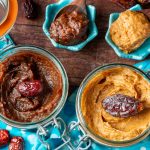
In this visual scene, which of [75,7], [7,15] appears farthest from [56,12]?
[7,15]

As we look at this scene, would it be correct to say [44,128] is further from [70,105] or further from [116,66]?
[116,66]

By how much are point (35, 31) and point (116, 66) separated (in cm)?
37

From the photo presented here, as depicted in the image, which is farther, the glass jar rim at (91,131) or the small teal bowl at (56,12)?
the small teal bowl at (56,12)

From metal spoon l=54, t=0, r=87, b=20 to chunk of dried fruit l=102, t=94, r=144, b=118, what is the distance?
36cm

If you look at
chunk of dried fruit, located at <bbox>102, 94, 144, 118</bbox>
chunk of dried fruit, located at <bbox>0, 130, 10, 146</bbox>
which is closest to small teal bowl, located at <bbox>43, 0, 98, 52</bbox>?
chunk of dried fruit, located at <bbox>102, 94, 144, 118</bbox>

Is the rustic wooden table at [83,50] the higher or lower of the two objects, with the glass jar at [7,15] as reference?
lower

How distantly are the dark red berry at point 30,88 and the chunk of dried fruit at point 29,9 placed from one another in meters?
0.27

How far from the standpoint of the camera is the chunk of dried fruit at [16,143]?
235 centimetres

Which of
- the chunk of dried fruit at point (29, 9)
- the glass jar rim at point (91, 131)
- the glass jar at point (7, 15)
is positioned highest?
the glass jar at point (7, 15)

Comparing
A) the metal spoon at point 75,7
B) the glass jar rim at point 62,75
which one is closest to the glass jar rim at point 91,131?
the glass jar rim at point 62,75

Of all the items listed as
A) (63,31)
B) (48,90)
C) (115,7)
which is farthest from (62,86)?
(115,7)

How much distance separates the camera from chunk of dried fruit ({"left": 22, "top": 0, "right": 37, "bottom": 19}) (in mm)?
2400

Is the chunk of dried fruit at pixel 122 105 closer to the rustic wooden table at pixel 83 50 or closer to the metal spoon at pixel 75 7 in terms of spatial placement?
the rustic wooden table at pixel 83 50

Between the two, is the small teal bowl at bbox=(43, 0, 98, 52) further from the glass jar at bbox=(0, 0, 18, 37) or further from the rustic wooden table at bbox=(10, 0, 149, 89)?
the glass jar at bbox=(0, 0, 18, 37)
